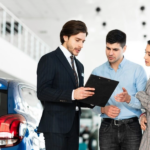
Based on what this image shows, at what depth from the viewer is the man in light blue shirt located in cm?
239

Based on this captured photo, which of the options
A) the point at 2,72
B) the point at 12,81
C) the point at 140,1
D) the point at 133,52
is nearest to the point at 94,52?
the point at 133,52

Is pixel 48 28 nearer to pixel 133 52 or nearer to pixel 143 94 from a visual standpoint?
pixel 133 52

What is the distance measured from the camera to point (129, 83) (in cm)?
247

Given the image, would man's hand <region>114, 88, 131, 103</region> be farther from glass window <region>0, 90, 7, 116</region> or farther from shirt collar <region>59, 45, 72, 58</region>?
glass window <region>0, 90, 7, 116</region>

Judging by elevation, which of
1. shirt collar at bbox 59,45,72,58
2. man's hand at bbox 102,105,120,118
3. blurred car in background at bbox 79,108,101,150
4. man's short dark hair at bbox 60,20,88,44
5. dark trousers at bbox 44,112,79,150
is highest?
man's short dark hair at bbox 60,20,88,44

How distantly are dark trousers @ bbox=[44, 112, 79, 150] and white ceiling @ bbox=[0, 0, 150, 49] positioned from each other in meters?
10.0

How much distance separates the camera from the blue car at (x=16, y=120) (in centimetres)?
252

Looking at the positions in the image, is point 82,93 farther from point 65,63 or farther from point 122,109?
point 122,109

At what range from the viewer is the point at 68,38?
2.40 meters

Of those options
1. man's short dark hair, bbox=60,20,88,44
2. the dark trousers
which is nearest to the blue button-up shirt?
the dark trousers

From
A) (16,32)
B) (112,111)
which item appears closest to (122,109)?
(112,111)

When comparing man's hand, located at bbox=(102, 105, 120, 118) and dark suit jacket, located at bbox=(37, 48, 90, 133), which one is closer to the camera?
dark suit jacket, located at bbox=(37, 48, 90, 133)

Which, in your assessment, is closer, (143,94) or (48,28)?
(143,94)

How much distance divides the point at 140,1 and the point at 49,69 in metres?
10.2
